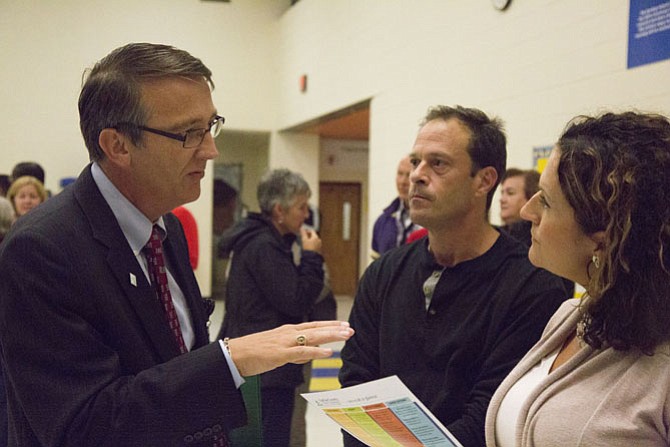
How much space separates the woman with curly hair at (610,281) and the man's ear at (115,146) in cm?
101

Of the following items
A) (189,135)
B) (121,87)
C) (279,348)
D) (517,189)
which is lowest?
(279,348)

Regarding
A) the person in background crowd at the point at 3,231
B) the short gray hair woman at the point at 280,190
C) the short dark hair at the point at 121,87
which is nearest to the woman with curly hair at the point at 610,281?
the short dark hair at the point at 121,87

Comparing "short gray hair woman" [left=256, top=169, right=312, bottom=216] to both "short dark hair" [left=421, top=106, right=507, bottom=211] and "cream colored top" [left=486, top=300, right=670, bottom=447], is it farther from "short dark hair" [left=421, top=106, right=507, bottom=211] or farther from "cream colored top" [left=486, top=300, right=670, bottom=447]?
"cream colored top" [left=486, top=300, right=670, bottom=447]

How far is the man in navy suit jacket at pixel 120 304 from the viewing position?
1337mm

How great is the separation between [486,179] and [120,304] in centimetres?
137

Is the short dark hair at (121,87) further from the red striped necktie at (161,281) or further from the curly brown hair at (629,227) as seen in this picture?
the curly brown hair at (629,227)

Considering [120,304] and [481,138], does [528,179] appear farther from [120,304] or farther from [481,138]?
[120,304]

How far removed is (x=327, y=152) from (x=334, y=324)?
471 inches

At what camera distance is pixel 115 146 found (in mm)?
1610

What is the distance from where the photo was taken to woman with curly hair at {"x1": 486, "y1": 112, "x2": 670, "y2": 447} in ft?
4.55

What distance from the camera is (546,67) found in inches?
187

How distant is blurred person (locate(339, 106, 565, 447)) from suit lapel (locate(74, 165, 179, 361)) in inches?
33.9

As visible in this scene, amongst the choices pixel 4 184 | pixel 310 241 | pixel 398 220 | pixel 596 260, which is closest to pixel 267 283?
pixel 310 241

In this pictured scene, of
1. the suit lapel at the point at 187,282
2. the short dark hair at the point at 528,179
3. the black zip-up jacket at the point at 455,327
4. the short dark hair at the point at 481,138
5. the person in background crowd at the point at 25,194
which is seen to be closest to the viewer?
the suit lapel at the point at 187,282
